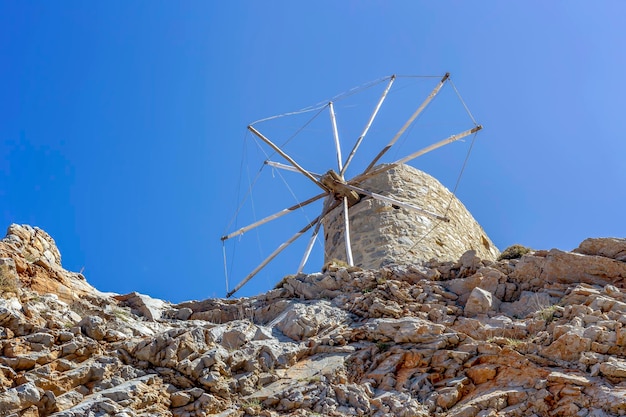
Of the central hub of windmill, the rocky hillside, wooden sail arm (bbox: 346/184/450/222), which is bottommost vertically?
the rocky hillside

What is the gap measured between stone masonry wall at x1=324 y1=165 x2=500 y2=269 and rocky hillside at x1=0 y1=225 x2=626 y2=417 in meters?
2.95

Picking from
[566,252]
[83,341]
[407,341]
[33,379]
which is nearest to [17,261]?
[83,341]

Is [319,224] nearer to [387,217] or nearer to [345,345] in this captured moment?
[387,217]

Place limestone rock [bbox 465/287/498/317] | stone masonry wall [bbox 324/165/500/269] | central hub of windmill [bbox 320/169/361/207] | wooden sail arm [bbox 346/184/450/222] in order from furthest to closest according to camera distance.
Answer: central hub of windmill [bbox 320/169/361/207] → wooden sail arm [bbox 346/184/450/222] → stone masonry wall [bbox 324/165/500/269] → limestone rock [bbox 465/287/498/317]

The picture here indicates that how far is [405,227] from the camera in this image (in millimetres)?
13719

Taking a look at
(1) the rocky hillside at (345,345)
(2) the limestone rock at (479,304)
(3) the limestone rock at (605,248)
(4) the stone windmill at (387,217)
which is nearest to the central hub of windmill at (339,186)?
(4) the stone windmill at (387,217)

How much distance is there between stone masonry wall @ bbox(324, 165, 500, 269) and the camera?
1311 centimetres

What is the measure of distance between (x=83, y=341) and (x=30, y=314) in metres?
0.70

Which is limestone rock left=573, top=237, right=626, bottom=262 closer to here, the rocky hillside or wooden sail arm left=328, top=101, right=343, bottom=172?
the rocky hillside

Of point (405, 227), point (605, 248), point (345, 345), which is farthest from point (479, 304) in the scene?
point (405, 227)

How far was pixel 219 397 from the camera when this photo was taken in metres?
7.47

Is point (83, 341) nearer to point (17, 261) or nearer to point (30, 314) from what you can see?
point (30, 314)

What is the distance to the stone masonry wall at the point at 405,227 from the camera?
13109 mm

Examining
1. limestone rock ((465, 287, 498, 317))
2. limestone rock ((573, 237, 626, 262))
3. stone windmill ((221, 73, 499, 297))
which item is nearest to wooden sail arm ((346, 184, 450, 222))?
stone windmill ((221, 73, 499, 297))
